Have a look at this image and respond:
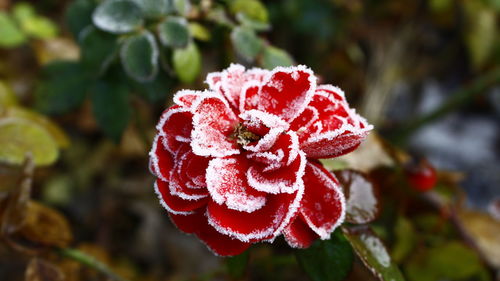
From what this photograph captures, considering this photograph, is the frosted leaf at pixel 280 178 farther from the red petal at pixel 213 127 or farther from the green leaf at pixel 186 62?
the green leaf at pixel 186 62

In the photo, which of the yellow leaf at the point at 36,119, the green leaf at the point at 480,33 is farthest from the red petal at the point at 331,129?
the green leaf at the point at 480,33

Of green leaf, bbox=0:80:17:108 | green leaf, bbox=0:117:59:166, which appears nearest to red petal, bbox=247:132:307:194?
green leaf, bbox=0:117:59:166

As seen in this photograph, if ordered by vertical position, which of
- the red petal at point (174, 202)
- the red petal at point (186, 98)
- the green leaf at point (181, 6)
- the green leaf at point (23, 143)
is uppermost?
the red petal at point (186, 98)

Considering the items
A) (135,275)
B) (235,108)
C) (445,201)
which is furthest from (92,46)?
(445,201)

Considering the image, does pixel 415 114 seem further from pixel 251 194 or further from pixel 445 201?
pixel 251 194

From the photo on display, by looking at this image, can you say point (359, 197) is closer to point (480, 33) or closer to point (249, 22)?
point (249, 22)

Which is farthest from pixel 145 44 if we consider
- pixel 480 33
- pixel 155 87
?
pixel 480 33
